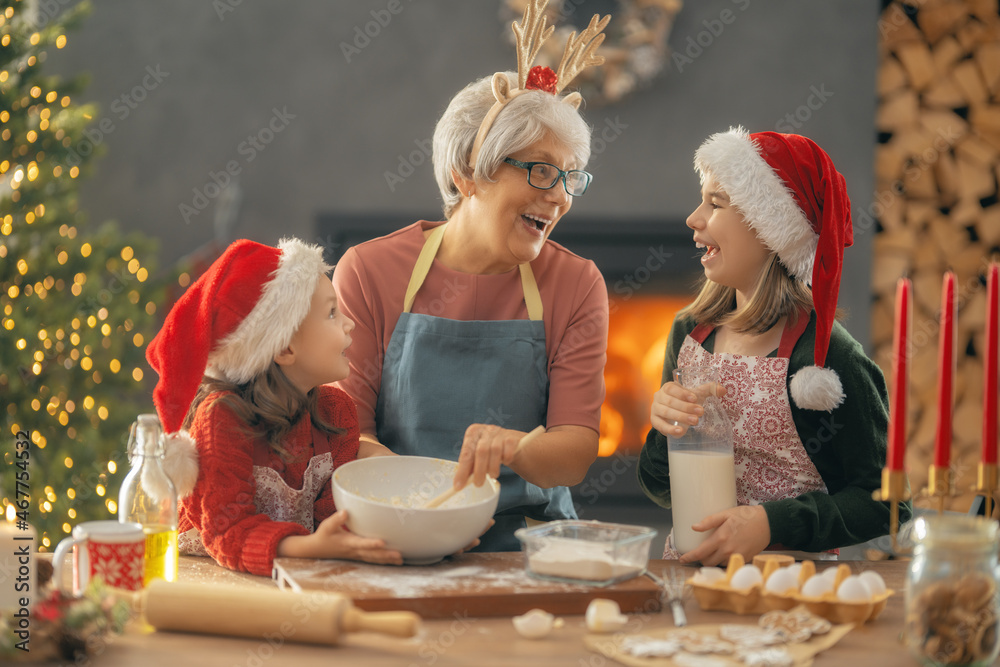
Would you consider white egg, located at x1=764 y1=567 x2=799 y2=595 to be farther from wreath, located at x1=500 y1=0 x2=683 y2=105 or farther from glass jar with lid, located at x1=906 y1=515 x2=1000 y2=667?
wreath, located at x1=500 y1=0 x2=683 y2=105

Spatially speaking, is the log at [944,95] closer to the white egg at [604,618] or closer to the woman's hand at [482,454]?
the woman's hand at [482,454]

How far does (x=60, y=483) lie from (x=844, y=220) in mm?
2102

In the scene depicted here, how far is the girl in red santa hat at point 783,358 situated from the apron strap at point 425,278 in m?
0.28

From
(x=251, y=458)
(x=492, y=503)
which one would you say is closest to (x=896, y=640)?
(x=492, y=503)

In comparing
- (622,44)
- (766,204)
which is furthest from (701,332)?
(622,44)

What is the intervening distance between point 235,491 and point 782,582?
29.8 inches

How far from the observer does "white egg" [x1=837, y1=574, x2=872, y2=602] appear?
3.61 ft

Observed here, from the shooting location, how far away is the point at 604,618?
1.06 metres

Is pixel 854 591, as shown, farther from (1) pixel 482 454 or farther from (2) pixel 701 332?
(2) pixel 701 332

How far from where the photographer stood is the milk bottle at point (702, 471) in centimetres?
138

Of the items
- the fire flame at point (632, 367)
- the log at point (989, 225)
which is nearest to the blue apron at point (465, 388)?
the fire flame at point (632, 367)

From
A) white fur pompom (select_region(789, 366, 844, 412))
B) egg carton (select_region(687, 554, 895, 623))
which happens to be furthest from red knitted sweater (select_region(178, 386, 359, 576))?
white fur pompom (select_region(789, 366, 844, 412))

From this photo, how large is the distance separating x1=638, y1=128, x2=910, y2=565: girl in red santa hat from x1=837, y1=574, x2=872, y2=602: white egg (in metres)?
0.27

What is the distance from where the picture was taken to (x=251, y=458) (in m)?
1.35
